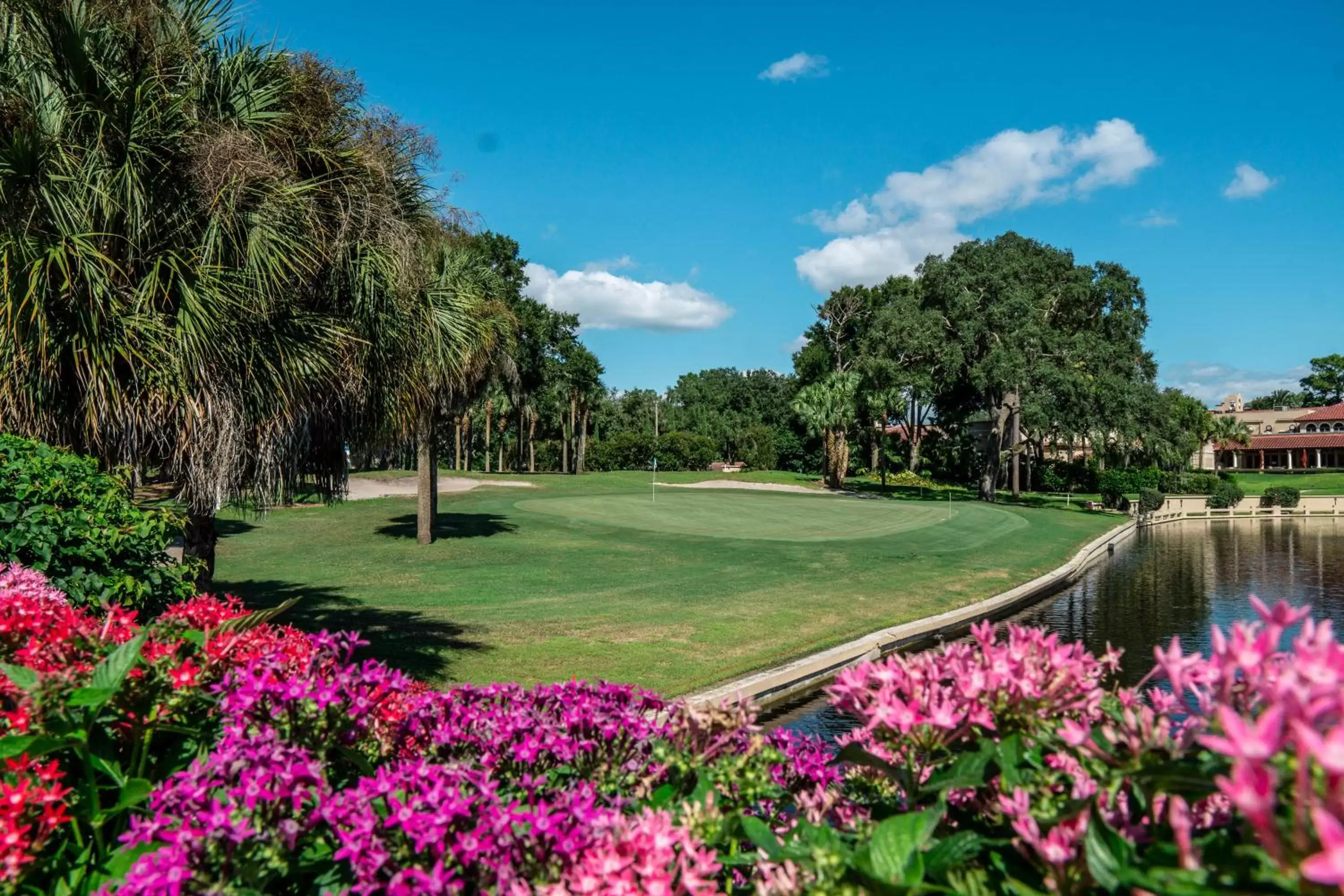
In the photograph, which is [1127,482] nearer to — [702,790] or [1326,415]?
[702,790]

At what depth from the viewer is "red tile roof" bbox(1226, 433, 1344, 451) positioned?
72.5 m

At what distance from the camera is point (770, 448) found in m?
70.5

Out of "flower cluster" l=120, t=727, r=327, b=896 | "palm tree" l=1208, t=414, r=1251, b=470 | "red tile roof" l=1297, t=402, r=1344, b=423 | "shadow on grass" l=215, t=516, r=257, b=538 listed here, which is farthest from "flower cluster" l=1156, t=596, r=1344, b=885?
"red tile roof" l=1297, t=402, r=1344, b=423

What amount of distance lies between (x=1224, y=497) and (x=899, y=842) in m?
53.1

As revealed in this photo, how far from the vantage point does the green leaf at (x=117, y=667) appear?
7.15 feet

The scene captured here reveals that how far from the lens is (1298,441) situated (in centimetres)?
7575

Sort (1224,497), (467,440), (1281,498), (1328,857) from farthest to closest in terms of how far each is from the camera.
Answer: (467,440) → (1224,497) → (1281,498) → (1328,857)

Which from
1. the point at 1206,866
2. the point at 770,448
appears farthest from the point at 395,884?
the point at 770,448

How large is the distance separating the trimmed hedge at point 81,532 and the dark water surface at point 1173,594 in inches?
232

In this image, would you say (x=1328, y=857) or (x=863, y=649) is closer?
(x=1328, y=857)

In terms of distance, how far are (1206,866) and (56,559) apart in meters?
5.90

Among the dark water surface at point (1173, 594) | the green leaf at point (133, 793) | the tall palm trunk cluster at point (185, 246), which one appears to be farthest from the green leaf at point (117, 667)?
the dark water surface at point (1173, 594)

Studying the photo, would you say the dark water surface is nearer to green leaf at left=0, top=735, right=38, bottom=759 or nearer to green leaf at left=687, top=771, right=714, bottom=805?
green leaf at left=687, top=771, right=714, bottom=805

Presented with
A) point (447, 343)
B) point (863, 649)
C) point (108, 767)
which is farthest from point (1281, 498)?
point (108, 767)
